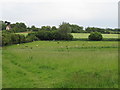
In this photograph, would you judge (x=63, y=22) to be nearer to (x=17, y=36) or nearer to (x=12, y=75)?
(x=17, y=36)

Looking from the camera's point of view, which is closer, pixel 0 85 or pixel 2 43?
pixel 0 85

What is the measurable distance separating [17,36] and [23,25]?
64.6 meters

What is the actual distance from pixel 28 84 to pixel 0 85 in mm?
1392

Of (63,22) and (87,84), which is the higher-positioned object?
(63,22)

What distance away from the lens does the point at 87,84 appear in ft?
32.9

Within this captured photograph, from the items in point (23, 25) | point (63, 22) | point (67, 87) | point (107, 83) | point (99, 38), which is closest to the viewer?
point (67, 87)

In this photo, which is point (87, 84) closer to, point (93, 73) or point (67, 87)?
point (67, 87)

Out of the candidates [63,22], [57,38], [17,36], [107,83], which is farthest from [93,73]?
[63,22]

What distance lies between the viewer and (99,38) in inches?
3209

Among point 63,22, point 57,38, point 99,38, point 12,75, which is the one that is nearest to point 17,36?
point 57,38

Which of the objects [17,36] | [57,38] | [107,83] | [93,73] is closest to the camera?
[107,83]

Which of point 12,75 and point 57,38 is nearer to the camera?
point 12,75

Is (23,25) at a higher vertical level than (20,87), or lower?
higher

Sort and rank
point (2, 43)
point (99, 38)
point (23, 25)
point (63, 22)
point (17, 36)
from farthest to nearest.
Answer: point (23, 25), point (63, 22), point (99, 38), point (17, 36), point (2, 43)
